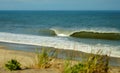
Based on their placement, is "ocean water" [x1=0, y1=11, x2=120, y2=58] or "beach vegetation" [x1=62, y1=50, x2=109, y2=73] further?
"ocean water" [x1=0, y1=11, x2=120, y2=58]

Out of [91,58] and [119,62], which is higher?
[91,58]

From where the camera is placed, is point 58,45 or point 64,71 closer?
point 64,71

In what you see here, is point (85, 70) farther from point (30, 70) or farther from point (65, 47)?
point (65, 47)

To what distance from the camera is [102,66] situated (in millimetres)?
8648

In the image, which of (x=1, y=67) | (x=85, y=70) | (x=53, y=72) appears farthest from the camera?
(x=1, y=67)

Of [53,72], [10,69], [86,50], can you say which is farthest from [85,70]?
[86,50]

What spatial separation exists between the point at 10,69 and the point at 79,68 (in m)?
2.25

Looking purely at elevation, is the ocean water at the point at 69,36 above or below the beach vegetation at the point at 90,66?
below

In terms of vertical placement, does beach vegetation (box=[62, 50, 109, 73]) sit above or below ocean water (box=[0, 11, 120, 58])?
above

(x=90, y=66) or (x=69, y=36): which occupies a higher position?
(x=90, y=66)

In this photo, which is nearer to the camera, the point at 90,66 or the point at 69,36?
the point at 90,66

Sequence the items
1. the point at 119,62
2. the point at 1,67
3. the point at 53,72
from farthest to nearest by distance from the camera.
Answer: the point at 119,62, the point at 1,67, the point at 53,72

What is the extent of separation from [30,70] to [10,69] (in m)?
0.63

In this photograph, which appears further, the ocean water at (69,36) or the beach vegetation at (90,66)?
the ocean water at (69,36)
